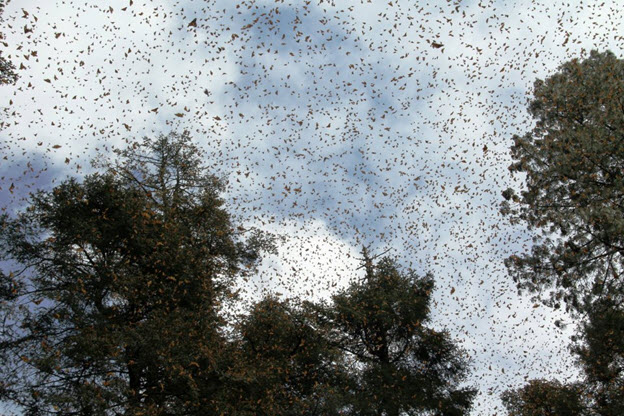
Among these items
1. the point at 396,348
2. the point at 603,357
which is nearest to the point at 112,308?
the point at 396,348

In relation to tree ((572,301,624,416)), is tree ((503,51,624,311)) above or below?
above

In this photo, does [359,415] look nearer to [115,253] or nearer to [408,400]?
[408,400]

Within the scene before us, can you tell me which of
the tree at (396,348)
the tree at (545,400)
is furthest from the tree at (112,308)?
the tree at (545,400)

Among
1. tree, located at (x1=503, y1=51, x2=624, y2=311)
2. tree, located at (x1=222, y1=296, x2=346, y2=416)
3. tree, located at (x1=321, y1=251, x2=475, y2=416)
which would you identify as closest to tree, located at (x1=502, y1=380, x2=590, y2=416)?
tree, located at (x1=321, y1=251, x2=475, y2=416)

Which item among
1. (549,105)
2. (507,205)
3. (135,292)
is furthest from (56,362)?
(549,105)

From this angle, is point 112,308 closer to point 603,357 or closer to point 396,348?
point 396,348

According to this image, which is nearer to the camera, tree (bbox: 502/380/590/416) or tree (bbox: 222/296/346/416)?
tree (bbox: 222/296/346/416)

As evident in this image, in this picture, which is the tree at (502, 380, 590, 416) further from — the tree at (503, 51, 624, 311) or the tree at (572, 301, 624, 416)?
the tree at (503, 51, 624, 311)
